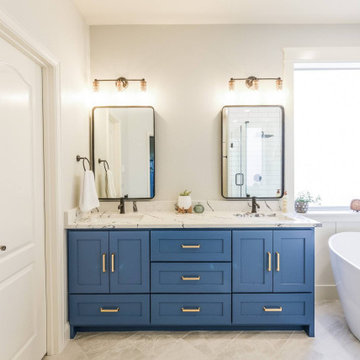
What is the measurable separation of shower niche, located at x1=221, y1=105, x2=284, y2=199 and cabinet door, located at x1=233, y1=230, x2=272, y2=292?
1.91 feet

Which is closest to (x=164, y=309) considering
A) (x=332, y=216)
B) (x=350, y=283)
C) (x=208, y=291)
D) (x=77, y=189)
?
(x=208, y=291)

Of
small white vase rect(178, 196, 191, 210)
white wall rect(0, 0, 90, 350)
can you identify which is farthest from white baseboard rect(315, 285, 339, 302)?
white wall rect(0, 0, 90, 350)

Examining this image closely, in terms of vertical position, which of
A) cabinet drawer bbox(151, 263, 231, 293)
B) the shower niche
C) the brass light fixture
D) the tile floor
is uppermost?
the brass light fixture

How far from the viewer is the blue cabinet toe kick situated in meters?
2.02

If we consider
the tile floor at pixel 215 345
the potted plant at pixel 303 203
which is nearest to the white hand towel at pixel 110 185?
the tile floor at pixel 215 345

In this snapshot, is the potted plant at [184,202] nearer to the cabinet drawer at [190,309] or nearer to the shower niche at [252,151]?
the shower niche at [252,151]

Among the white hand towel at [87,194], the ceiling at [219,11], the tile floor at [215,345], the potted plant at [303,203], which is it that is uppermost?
the ceiling at [219,11]

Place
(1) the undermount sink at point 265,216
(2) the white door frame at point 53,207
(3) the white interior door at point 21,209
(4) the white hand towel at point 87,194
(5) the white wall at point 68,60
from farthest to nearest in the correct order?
(1) the undermount sink at point 265,216 → (4) the white hand towel at point 87,194 → (2) the white door frame at point 53,207 → (5) the white wall at point 68,60 → (3) the white interior door at point 21,209

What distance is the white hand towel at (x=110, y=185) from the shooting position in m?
2.51

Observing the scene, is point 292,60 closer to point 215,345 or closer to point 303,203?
point 303,203

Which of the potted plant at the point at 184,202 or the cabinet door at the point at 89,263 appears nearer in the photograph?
the cabinet door at the point at 89,263

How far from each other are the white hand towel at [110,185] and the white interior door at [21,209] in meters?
0.74

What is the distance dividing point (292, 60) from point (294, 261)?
185 centimetres

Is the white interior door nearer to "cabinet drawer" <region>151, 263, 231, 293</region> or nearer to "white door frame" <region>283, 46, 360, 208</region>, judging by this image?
"cabinet drawer" <region>151, 263, 231, 293</region>
